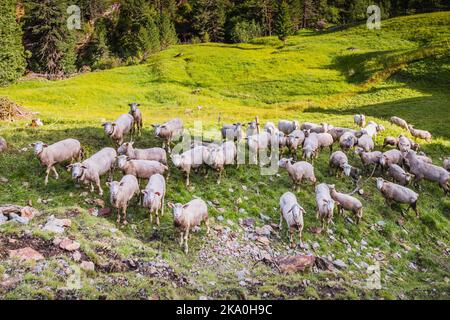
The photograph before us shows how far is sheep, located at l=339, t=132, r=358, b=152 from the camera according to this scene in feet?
70.4

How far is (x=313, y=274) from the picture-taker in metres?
11.1

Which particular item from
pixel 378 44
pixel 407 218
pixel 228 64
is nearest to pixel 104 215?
pixel 407 218

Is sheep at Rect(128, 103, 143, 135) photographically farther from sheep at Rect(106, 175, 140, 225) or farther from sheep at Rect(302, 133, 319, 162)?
sheep at Rect(302, 133, 319, 162)

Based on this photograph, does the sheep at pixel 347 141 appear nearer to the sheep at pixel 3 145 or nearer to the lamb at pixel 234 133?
the lamb at pixel 234 133

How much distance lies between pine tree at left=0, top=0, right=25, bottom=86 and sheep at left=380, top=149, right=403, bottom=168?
55.6m

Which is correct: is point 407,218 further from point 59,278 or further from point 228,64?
point 228,64

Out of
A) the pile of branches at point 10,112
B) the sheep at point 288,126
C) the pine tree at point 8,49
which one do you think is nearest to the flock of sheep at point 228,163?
the sheep at point 288,126

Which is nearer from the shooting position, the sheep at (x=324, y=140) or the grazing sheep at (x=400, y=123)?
the sheep at (x=324, y=140)

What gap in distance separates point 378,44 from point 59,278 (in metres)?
74.7

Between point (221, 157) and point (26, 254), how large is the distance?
904cm

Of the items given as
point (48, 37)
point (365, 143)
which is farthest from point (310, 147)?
point (48, 37)

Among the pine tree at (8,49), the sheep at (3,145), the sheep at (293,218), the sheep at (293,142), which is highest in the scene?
the pine tree at (8,49)

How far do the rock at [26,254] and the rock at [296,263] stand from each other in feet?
22.5

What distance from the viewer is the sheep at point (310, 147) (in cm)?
1925
